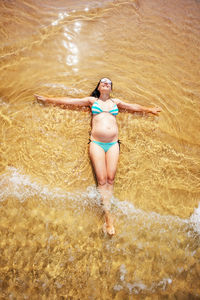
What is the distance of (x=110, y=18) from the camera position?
16.9 feet

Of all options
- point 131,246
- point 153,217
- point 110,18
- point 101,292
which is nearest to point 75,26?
point 110,18

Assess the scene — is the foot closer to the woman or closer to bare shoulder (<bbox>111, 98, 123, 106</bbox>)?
the woman

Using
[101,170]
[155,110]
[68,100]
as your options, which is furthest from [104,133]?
[155,110]

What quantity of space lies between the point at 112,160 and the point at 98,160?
0.91 feet

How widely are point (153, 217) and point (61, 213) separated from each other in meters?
1.71

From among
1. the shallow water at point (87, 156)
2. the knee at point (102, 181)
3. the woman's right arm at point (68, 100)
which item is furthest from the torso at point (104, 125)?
the knee at point (102, 181)

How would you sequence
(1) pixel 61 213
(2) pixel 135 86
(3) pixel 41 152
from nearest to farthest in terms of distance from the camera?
(1) pixel 61 213
(3) pixel 41 152
(2) pixel 135 86

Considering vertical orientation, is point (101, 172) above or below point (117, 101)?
below

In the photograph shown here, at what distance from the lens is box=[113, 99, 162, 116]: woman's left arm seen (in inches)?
161

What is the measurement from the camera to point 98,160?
338 centimetres

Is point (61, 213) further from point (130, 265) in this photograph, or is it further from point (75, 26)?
point (75, 26)

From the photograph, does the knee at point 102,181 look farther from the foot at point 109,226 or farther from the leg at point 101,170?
the foot at point 109,226

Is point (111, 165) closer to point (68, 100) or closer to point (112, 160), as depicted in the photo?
point (112, 160)

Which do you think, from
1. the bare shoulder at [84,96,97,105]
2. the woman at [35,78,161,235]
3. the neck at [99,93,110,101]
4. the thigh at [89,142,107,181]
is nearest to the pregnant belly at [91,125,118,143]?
the woman at [35,78,161,235]
